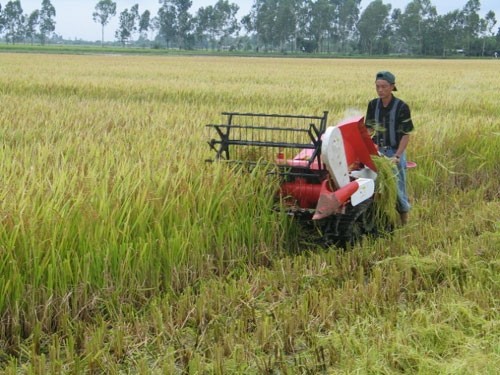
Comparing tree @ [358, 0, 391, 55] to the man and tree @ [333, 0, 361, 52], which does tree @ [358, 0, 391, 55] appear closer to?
tree @ [333, 0, 361, 52]

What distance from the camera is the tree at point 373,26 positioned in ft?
354

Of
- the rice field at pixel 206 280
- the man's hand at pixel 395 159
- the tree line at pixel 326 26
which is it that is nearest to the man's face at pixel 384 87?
the man's hand at pixel 395 159

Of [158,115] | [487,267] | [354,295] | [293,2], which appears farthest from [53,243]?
[293,2]

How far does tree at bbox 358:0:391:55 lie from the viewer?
10788cm

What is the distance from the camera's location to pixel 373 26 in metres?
109

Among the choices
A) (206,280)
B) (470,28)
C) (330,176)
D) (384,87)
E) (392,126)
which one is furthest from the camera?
(470,28)

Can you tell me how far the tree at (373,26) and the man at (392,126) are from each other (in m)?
104

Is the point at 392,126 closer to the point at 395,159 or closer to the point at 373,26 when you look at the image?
the point at 395,159

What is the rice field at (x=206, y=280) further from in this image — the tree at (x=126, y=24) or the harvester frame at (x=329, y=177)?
the tree at (x=126, y=24)

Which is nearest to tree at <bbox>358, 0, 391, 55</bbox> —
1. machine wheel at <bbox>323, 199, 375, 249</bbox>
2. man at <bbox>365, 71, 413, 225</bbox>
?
man at <bbox>365, 71, 413, 225</bbox>

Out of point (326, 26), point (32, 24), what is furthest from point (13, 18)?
point (326, 26)

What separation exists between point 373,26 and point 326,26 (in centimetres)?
1118

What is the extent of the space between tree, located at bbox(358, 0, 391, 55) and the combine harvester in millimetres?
104444

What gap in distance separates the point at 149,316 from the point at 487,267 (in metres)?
2.19
